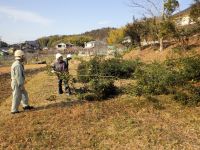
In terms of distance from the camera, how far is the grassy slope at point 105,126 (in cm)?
793

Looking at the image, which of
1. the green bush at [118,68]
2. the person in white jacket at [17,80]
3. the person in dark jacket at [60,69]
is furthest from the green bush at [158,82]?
the green bush at [118,68]

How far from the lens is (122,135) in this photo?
27.4 ft

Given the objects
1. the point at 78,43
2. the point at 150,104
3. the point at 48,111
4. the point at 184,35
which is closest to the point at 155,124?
the point at 150,104

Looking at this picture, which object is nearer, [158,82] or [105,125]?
[105,125]

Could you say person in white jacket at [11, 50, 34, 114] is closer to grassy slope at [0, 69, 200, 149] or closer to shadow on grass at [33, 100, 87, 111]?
grassy slope at [0, 69, 200, 149]

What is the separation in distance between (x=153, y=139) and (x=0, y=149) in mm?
3298

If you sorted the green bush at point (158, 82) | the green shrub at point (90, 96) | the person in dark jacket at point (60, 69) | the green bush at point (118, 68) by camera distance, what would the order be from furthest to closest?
the green bush at point (118, 68), the person in dark jacket at point (60, 69), the green shrub at point (90, 96), the green bush at point (158, 82)

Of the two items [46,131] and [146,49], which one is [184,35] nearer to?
[146,49]

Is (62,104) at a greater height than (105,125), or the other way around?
(62,104)

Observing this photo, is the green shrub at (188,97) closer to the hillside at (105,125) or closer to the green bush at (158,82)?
the hillside at (105,125)

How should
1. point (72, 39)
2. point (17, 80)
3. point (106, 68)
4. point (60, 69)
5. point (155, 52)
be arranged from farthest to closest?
point (72, 39)
point (155, 52)
point (106, 68)
point (60, 69)
point (17, 80)

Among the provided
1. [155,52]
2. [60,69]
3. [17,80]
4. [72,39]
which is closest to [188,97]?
[60,69]

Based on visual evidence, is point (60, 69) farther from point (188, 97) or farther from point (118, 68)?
point (118, 68)

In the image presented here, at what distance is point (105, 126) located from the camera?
908cm
